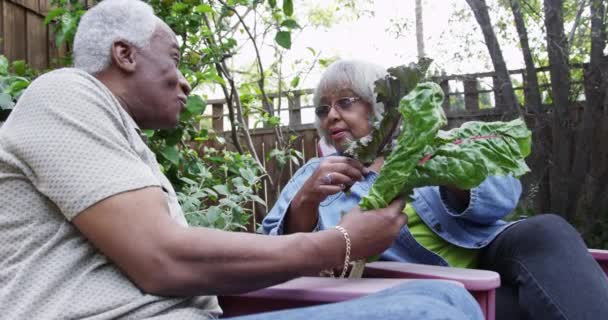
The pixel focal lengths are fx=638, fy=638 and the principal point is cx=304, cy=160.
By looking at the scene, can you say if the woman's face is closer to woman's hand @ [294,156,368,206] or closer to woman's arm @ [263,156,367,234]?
woman's arm @ [263,156,367,234]

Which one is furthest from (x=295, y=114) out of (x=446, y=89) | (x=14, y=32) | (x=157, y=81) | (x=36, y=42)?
(x=157, y=81)

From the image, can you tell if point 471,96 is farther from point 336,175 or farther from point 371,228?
point 371,228

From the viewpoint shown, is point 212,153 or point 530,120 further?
point 530,120

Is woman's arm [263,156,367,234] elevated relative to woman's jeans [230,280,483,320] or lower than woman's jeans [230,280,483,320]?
elevated

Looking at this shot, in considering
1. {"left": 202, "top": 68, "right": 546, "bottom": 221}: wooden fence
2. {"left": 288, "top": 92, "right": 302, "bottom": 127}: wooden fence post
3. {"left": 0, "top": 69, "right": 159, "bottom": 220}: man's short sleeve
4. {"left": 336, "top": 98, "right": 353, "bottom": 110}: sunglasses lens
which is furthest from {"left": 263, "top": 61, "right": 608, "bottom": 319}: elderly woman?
{"left": 288, "top": 92, "right": 302, "bottom": 127}: wooden fence post

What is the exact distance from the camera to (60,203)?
1153mm

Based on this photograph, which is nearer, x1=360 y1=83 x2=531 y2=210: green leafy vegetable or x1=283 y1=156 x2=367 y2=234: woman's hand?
x1=360 y1=83 x2=531 y2=210: green leafy vegetable

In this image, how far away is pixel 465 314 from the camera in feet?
3.70

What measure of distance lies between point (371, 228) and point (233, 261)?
1.29 feet

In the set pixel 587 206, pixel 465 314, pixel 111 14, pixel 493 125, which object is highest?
pixel 111 14

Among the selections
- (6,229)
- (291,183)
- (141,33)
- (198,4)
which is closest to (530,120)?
(198,4)

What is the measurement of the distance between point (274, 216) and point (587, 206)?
11.6 ft

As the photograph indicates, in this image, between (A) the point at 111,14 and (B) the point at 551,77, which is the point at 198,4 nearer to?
(A) the point at 111,14

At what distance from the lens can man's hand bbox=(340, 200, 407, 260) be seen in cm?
144
